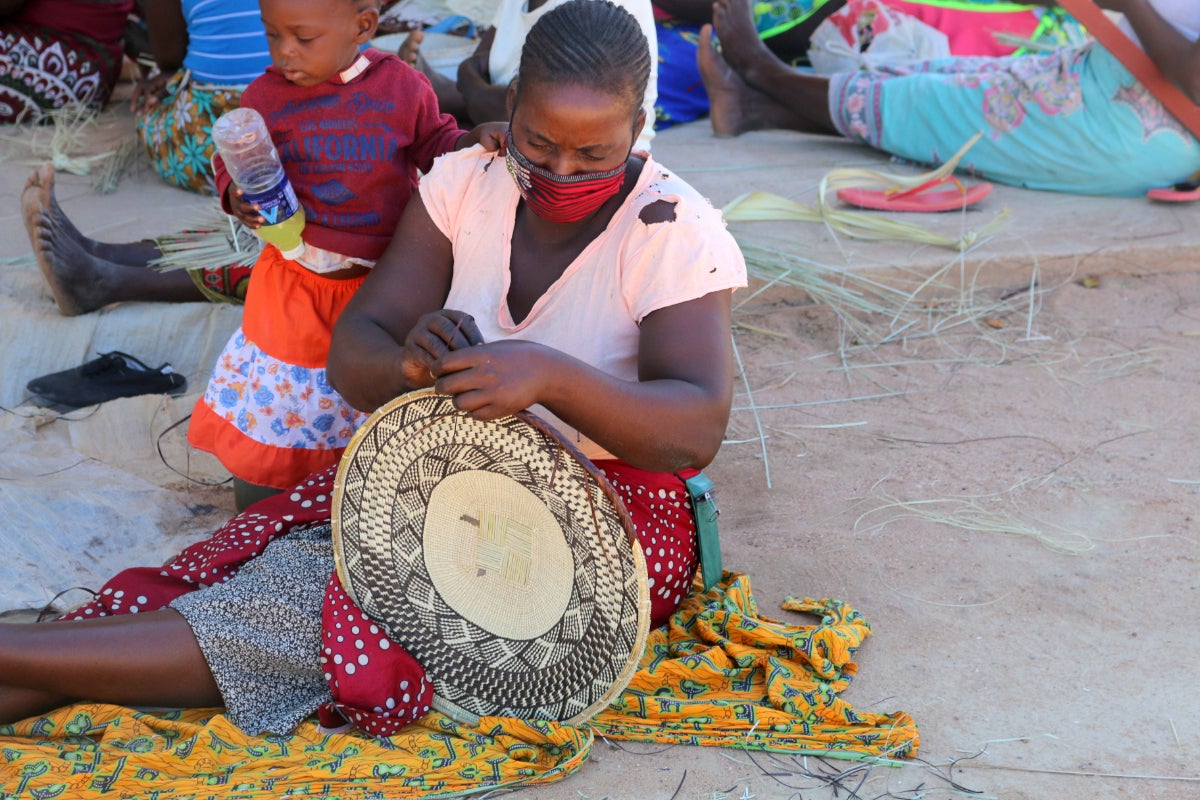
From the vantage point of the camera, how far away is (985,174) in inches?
185

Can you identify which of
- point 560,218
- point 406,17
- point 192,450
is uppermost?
point 560,218

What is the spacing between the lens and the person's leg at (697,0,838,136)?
5160 millimetres

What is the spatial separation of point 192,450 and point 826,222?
88.0 inches

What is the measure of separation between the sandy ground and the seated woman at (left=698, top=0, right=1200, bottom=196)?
0.57ft

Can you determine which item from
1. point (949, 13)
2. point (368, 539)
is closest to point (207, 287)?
point (368, 539)

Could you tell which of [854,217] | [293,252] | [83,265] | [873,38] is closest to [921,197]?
[854,217]

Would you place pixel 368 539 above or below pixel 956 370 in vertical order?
above

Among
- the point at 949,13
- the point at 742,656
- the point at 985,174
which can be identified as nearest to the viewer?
the point at 742,656

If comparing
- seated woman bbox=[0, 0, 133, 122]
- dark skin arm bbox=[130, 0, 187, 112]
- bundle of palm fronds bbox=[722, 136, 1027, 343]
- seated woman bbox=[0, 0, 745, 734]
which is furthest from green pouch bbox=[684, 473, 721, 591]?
seated woman bbox=[0, 0, 133, 122]

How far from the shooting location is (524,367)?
1.74 metres

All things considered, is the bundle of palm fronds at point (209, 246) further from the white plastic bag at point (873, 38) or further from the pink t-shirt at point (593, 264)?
the white plastic bag at point (873, 38)

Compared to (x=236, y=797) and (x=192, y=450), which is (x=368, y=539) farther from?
(x=192, y=450)

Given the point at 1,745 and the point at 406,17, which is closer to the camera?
the point at 1,745

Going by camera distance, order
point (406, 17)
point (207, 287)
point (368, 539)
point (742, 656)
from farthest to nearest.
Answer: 1. point (406, 17)
2. point (207, 287)
3. point (742, 656)
4. point (368, 539)
